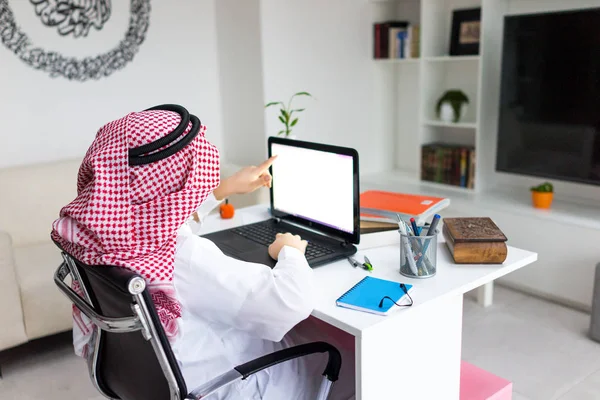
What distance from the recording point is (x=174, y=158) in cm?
120

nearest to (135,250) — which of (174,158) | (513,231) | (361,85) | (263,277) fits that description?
(174,158)

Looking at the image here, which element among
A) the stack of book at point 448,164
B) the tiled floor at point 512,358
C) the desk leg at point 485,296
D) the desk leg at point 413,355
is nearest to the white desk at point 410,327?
the desk leg at point 413,355

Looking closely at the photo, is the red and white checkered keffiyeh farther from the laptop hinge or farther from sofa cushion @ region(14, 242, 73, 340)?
sofa cushion @ region(14, 242, 73, 340)

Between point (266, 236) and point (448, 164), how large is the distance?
2123mm

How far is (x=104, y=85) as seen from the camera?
346cm

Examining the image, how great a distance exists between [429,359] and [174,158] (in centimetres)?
85

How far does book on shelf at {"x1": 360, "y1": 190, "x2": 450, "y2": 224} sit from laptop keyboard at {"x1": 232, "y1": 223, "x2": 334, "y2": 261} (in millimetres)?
294

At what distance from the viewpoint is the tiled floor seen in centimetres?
236

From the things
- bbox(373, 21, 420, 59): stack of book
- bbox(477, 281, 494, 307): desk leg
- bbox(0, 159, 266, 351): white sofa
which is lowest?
bbox(477, 281, 494, 307): desk leg


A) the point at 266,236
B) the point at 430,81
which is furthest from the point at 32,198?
the point at 430,81

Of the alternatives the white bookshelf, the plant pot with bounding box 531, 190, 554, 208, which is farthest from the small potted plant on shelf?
the white bookshelf

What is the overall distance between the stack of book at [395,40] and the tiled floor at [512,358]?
1744mm

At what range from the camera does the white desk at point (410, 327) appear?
1.35 metres

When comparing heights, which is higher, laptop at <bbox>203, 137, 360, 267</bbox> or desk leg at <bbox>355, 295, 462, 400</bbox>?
laptop at <bbox>203, 137, 360, 267</bbox>
